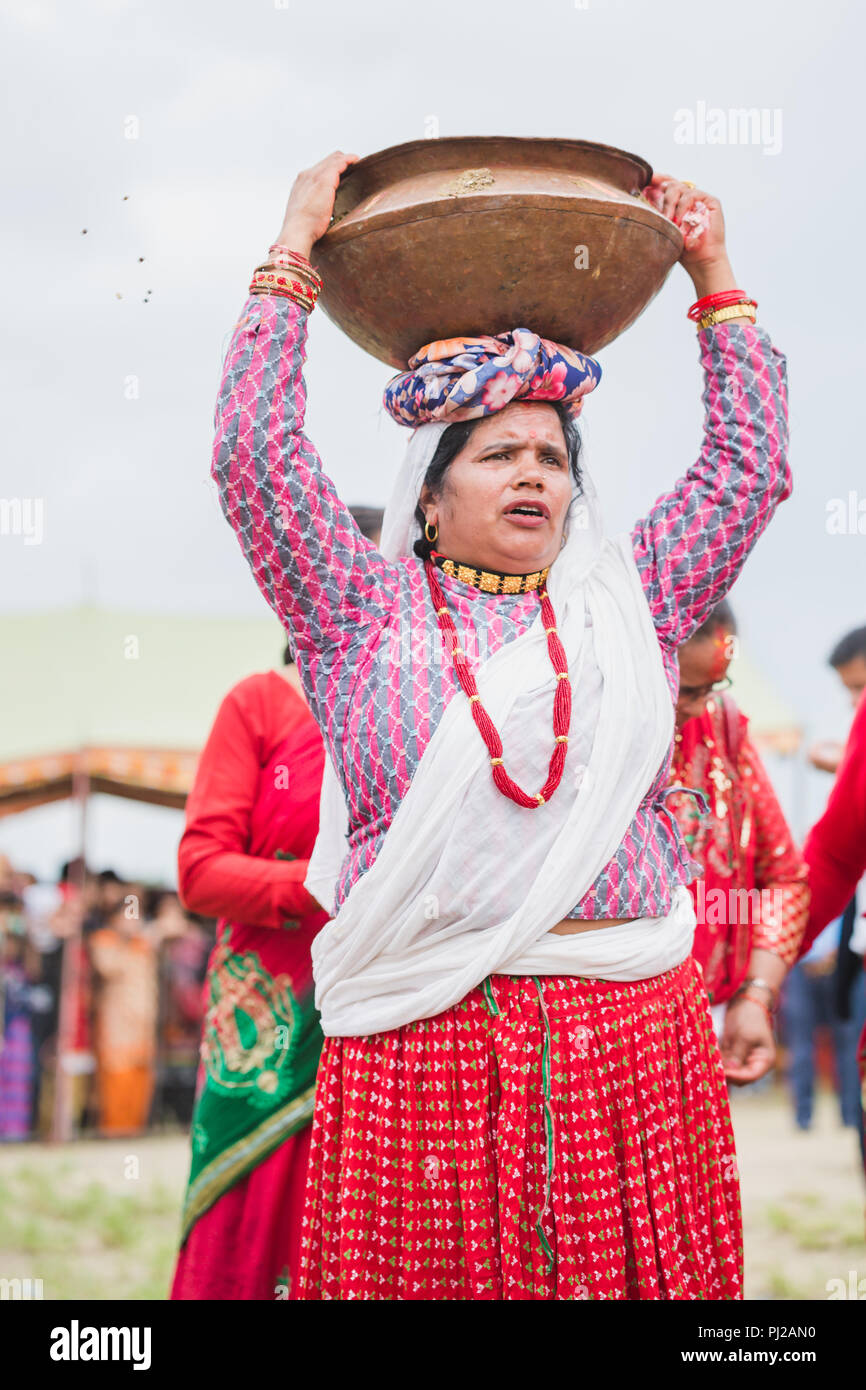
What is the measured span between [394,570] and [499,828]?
536 millimetres

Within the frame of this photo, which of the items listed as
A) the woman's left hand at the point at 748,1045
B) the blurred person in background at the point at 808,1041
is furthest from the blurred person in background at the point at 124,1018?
the woman's left hand at the point at 748,1045

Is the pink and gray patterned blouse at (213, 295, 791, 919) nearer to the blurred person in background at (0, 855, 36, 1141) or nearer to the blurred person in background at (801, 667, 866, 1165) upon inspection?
the blurred person in background at (801, 667, 866, 1165)

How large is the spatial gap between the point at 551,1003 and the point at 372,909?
0.34 m

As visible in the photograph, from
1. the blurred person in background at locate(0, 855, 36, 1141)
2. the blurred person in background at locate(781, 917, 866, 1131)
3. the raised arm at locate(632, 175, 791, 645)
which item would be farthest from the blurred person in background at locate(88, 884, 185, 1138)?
the raised arm at locate(632, 175, 791, 645)

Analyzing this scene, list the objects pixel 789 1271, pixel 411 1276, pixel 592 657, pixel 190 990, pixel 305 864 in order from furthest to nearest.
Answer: pixel 190 990, pixel 789 1271, pixel 305 864, pixel 592 657, pixel 411 1276

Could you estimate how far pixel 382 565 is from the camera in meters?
2.47

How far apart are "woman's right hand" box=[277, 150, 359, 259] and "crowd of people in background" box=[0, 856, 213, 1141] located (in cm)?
754

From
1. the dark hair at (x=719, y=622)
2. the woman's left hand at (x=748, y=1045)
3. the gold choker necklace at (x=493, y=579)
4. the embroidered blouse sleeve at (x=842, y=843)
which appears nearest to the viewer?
the gold choker necklace at (x=493, y=579)

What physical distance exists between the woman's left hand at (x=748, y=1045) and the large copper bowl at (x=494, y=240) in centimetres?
153

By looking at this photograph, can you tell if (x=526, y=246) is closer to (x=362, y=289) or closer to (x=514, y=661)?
(x=362, y=289)

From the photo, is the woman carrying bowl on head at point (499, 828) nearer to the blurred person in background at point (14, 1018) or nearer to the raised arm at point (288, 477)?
the raised arm at point (288, 477)

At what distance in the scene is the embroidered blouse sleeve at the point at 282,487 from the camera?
2.30m

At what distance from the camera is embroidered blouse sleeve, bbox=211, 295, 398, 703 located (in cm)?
230

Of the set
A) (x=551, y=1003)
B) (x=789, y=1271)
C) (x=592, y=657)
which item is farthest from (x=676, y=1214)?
(x=789, y=1271)
